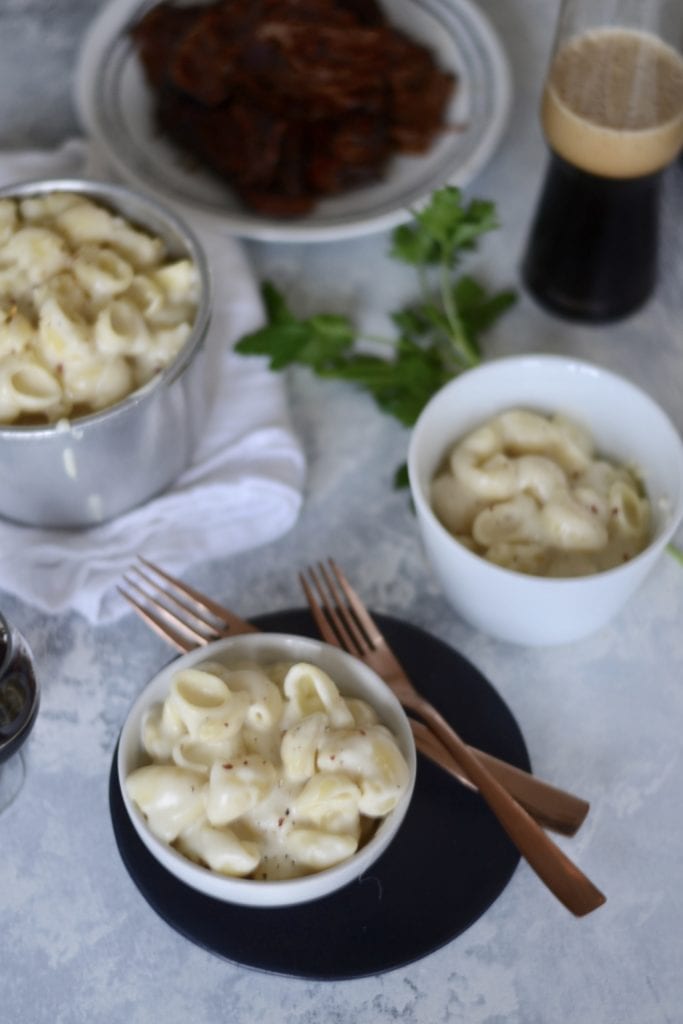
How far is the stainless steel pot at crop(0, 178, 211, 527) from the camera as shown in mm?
844

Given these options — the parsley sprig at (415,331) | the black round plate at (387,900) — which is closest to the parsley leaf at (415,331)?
the parsley sprig at (415,331)

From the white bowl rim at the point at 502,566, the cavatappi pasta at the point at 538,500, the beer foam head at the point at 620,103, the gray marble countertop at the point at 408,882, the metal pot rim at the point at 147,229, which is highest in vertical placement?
the beer foam head at the point at 620,103

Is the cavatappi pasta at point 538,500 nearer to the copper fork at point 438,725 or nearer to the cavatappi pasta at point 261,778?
the copper fork at point 438,725

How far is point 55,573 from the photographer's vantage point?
92cm

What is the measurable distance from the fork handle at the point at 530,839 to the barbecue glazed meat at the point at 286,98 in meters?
0.59

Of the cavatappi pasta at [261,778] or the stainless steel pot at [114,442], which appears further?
the stainless steel pot at [114,442]

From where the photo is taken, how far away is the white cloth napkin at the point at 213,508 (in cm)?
91

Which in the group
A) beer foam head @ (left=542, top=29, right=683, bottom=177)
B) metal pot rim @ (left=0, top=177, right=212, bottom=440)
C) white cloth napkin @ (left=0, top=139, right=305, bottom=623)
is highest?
beer foam head @ (left=542, top=29, right=683, bottom=177)

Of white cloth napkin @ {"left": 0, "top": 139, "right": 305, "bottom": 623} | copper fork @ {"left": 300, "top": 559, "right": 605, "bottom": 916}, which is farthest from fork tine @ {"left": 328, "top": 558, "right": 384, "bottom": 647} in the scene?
white cloth napkin @ {"left": 0, "top": 139, "right": 305, "bottom": 623}

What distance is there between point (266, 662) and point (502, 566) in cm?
19

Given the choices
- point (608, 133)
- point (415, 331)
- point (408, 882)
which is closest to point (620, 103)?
point (608, 133)

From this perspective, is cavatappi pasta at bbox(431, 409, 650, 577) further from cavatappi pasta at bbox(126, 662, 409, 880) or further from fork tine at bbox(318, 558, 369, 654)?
cavatappi pasta at bbox(126, 662, 409, 880)

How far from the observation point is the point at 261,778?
70cm

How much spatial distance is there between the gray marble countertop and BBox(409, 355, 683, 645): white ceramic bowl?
0.19 feet
